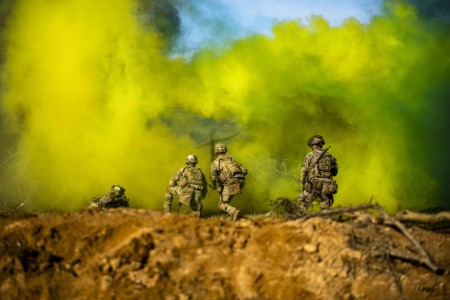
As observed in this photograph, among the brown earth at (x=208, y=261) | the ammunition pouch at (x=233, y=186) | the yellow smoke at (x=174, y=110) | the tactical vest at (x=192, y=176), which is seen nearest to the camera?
the brown earth at (x=208, y=261)

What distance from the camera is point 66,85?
49.7 ft

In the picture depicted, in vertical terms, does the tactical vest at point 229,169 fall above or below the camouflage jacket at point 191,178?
above

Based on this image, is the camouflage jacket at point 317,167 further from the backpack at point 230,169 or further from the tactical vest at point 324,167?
the backpack at point 230,169

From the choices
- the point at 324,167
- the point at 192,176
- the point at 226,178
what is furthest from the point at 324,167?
the point at 192,176

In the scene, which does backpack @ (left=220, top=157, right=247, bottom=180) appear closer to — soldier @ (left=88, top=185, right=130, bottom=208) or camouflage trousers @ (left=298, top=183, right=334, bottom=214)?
camouflage trousers @ (left=298, top=183, right=334, bottom=214)

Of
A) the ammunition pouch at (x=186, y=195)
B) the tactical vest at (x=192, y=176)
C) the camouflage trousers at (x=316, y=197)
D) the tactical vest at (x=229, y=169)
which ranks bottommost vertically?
the ammunition pouch at (x=186, y=195)

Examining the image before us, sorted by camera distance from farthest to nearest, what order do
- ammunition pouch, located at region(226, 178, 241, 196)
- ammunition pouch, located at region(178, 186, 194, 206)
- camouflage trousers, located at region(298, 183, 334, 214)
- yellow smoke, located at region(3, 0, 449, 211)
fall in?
yellow smoke, located at region(3, 0, 449, 211), ammunition pouch, located at region(178, 186, 194, 206), ammunition pouch, located at region(226, 178, 241, 196), camouflage trousers, located at region(298, 183, 334, 214)

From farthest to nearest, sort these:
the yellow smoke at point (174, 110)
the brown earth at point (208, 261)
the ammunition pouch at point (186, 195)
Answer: the yellow smoke at point (174, 110) < the ammunition pouch at point (186, 195) < the brown earth at point (208, 261)

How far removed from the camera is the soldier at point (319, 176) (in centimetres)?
791

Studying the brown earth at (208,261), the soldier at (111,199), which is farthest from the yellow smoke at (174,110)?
the brown earth at (208,261)

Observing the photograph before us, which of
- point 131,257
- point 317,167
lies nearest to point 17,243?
point 131,257

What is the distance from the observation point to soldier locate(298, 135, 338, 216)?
7.91 metres

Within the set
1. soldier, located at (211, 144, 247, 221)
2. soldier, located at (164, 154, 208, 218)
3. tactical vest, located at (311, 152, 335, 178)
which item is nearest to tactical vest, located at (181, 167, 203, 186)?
soldier, located at (164, 154, 208, 218)

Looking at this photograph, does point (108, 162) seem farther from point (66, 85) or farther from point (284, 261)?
point (284, 261)
